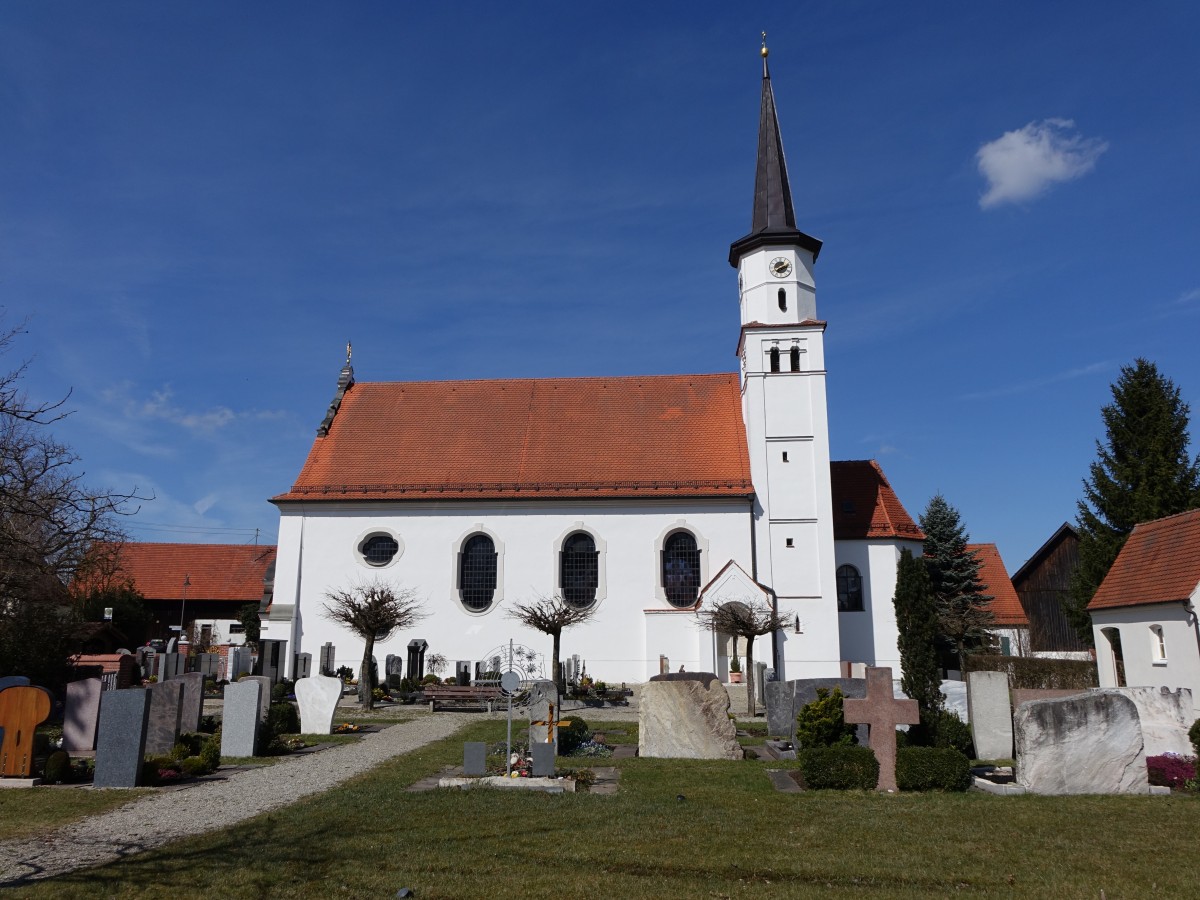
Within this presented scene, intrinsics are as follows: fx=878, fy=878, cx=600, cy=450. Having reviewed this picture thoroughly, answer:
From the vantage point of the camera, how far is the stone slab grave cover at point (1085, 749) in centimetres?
1098

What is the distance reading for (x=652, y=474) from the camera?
31047 mm

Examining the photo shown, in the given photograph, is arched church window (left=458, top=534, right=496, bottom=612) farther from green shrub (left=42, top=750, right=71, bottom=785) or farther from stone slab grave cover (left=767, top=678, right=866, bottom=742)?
green shrub (left=42, top=750, right=71, bottom=785)

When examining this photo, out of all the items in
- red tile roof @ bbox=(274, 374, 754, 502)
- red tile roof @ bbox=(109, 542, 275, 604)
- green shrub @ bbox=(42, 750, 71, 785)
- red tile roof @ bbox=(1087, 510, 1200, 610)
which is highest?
red tile roof @ bbox=(274, 374, 754, 502)

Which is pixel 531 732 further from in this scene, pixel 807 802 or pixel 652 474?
pixel 652 474

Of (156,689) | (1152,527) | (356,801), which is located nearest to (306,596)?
(156,689)

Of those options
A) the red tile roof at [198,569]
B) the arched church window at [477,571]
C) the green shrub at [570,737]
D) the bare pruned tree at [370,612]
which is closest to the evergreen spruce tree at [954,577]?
the arched church window at [477,571]

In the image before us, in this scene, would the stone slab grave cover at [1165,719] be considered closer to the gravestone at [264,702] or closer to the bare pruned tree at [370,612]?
the gravestone at [264,702]

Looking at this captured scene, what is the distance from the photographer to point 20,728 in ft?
36.6

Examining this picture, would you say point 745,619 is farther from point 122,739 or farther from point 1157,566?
point 122,739

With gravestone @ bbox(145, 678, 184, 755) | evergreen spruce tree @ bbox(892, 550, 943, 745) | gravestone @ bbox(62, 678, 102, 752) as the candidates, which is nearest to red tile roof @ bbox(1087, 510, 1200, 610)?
evergreen spruce tree @ bbox(892, 550, 943, 745)

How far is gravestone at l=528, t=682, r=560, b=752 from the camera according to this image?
524 inches

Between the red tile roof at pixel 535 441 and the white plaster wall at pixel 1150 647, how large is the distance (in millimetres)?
A: 11461

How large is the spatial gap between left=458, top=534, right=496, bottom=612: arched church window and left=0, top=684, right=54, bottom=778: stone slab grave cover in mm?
19488

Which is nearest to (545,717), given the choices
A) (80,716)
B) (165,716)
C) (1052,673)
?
(165,716)
